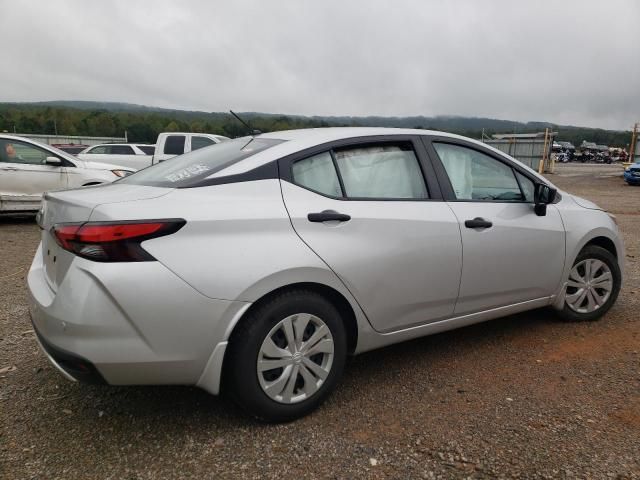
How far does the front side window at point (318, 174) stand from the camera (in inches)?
101

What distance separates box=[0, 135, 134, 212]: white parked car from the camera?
26.8 feet

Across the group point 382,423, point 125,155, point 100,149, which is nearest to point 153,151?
point 125,155

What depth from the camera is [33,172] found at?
8.27 meters

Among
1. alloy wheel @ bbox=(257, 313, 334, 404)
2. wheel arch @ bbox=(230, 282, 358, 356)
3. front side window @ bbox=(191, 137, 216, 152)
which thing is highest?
front side window @ bbox=(191, 137, 216, 152)

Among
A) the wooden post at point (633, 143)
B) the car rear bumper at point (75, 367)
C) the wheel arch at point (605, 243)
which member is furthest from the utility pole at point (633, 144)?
the car rear bumper at point (75, 367)

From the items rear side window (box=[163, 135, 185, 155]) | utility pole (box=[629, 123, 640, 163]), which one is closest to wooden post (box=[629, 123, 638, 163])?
utility pole (box=[629, 123, 640, 163])

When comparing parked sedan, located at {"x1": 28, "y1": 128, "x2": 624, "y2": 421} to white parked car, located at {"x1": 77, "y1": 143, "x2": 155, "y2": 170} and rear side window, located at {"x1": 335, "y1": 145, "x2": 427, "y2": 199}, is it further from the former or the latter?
white parked car, located at {"x1": 77, "y1": 143, "x2": 155, "y2": 170}

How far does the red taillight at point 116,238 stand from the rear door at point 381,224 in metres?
0.65

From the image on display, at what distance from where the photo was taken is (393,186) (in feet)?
9.42

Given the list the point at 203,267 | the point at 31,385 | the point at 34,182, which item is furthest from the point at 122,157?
the point at 203,267

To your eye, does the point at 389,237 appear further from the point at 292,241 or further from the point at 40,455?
the point at 40,455

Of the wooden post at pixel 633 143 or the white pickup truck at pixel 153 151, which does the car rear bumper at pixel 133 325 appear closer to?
the white pickup truck at pixel 153 151

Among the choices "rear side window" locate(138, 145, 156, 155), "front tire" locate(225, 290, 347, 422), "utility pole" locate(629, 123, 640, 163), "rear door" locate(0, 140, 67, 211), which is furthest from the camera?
"utility pole" locate(629, 123, 640, 163)

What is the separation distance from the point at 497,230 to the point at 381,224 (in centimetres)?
91
